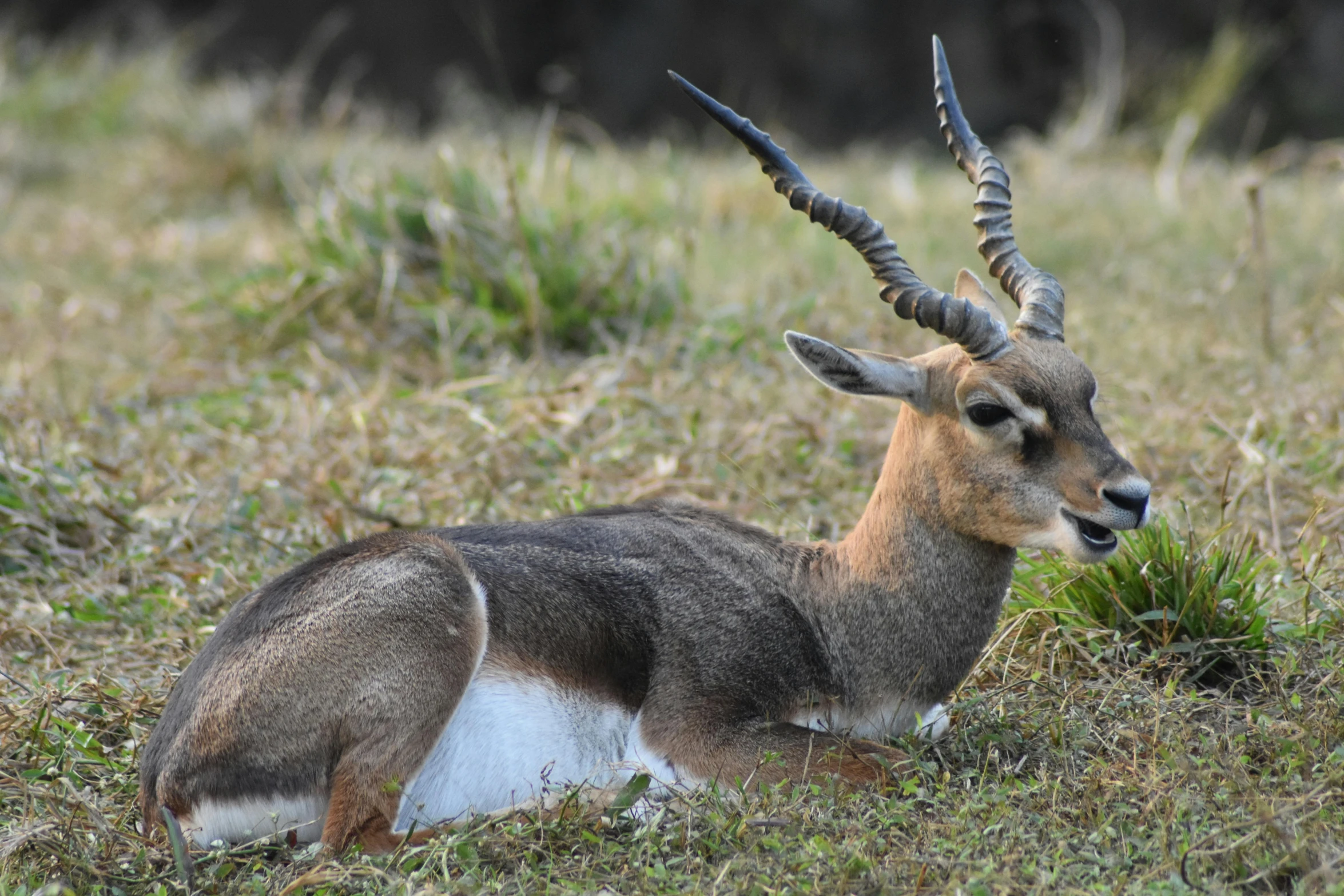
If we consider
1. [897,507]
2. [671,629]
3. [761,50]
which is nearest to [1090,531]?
[897,507]

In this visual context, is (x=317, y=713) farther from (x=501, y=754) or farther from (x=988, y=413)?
(x=988, y=413)

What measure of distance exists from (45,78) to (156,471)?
937cm

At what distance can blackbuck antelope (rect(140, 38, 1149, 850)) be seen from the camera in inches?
114

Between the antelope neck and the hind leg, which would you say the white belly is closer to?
the hind leg

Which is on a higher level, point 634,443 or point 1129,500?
point 1129,500

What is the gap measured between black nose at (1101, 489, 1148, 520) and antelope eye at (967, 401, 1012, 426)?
0.30 m

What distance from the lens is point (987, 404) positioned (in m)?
3.15

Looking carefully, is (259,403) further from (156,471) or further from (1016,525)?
(1016,525)

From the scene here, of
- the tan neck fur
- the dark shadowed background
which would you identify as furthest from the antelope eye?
the dark shadowed background

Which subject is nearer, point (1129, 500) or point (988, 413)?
point (1129, 500)

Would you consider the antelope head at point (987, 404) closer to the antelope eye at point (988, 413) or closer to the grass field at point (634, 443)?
the antelope eye at point (988, 413)

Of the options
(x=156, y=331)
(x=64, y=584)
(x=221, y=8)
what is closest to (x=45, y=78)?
(x=221, y=8)

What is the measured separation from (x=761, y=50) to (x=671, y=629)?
16.2 m

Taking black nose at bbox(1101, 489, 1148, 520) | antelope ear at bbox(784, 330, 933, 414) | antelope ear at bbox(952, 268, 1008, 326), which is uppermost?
antelope ear at bbox(952, 268, 1008, 326)
